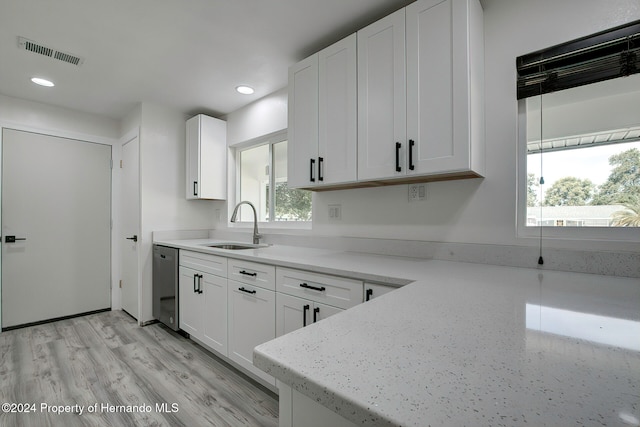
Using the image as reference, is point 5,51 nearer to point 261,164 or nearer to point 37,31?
point 37,31

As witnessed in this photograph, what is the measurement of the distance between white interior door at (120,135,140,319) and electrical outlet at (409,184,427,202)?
2.83 meters

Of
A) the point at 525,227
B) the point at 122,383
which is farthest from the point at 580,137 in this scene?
the point at 122,383

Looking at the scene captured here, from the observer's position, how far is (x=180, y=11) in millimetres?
1755

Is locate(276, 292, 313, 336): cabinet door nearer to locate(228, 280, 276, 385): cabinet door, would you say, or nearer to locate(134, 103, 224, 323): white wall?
locate(228, 280, 276, 385): cabinet door

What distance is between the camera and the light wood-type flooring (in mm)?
1647

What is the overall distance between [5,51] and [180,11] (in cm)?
152

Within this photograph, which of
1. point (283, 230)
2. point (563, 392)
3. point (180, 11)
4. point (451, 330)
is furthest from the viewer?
point (283, 230)

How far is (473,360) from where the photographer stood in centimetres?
50

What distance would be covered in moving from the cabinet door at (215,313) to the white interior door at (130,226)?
4.11 ft

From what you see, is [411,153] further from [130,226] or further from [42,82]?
[42,82]

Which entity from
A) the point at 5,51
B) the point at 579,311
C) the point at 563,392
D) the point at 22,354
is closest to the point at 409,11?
the point at 579,311

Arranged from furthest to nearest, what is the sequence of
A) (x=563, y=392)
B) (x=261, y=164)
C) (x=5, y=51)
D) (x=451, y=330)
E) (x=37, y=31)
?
1. (x=261, y=164)
2. (x=5, y=51)
3. (x=37, y=31)
4. (x=451, y=330)
5. (x=563, y=392)

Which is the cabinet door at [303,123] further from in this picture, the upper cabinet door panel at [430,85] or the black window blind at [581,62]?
the black window blind at [581,62]

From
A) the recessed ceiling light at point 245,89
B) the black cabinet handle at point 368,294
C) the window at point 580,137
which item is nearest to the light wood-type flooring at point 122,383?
the black cabinet handle at point 368,294
